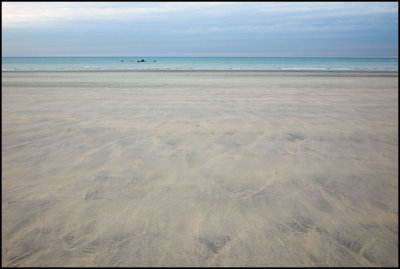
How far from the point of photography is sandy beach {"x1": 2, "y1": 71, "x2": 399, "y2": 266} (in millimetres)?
2270

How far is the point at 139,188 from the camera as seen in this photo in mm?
3252

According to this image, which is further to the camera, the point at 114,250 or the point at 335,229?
the point at 335,229

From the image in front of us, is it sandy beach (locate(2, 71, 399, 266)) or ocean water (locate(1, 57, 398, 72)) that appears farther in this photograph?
ocean water (locate(1, 57, 398, 72))

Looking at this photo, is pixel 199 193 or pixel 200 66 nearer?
pixel 199 193

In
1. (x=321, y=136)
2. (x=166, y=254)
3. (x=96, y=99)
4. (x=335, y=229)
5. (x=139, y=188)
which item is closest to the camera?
(x=166, y=254)

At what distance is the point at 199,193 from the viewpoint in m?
3.15

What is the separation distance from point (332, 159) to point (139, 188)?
9.57 ft

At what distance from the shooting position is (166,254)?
2.23 metres

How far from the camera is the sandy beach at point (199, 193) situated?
7.45ft

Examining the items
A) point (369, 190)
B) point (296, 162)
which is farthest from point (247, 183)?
point (369, 190)

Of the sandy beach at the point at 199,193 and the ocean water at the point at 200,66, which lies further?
the ocean water at the point at 200,66

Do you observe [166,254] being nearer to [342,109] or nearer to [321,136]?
[321,136]

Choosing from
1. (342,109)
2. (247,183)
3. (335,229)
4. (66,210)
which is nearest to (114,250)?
(66,210)

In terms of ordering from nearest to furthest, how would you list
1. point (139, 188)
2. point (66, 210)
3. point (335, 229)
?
point (335, 229), point (66, 210), point (139, 188)
